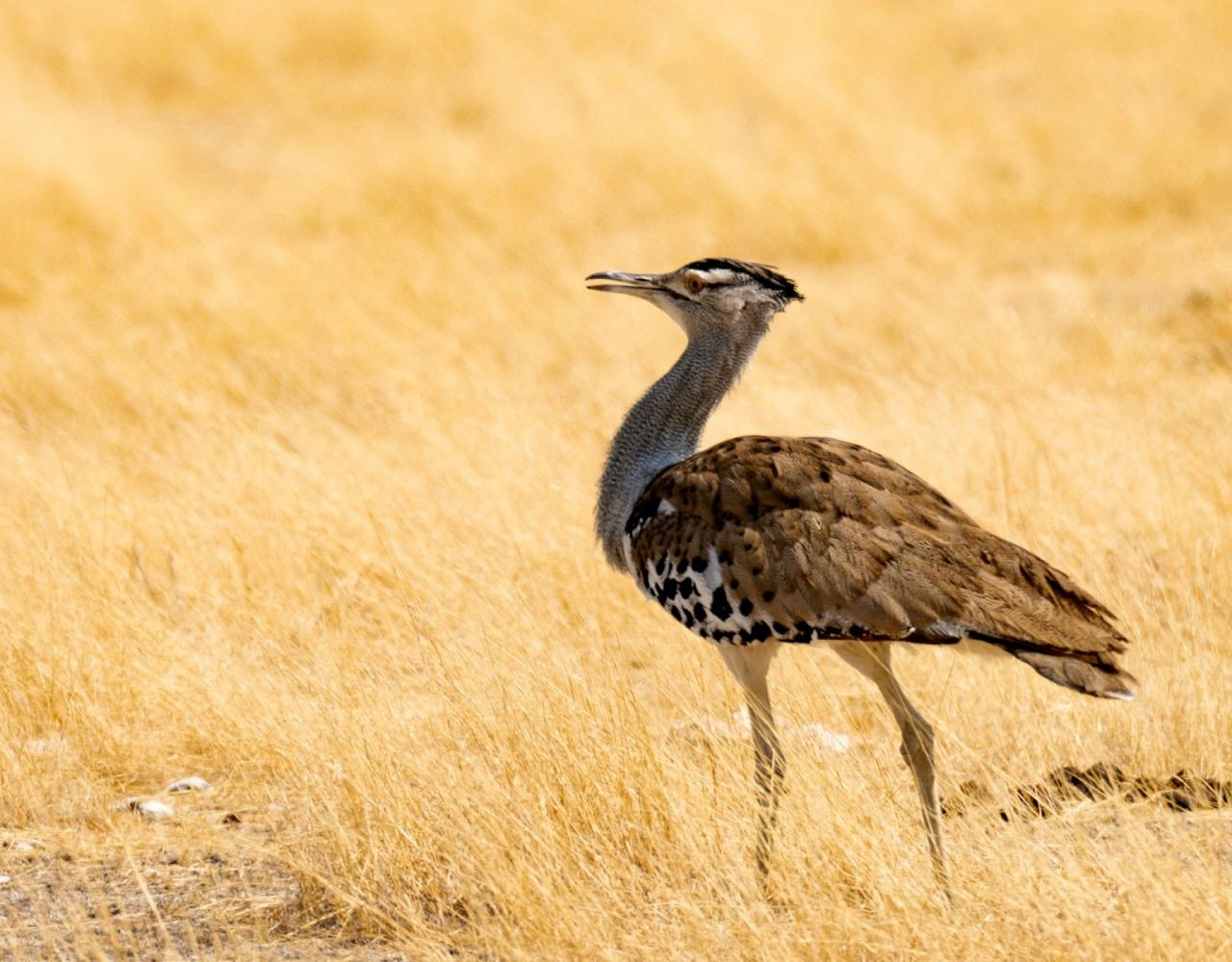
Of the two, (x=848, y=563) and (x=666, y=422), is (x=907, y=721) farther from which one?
(x=666, y=422)

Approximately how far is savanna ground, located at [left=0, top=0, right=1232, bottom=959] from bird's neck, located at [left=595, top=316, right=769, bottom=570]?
0.35 m

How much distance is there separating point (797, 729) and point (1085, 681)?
2.95 feet

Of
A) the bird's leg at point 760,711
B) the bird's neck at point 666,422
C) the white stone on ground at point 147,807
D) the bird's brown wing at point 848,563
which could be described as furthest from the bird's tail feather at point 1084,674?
the white stone on ground at point 147,807

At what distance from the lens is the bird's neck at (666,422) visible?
419 cm

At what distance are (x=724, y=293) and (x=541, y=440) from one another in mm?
2393

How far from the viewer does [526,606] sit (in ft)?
16.5

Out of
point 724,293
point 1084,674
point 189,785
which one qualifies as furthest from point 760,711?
point 189,785

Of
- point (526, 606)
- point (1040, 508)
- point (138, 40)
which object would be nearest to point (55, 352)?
point (526, 606)

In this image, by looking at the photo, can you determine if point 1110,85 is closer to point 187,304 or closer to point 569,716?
point 187,304

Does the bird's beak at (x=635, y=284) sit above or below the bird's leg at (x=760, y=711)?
above

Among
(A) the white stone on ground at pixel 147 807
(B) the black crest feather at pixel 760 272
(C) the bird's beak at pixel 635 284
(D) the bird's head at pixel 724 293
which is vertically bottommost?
(A) the white stone on ground at pixel 147 807

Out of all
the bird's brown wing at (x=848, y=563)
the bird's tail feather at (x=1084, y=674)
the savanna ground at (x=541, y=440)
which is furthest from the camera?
the savanna ground at (x=541, y=440)

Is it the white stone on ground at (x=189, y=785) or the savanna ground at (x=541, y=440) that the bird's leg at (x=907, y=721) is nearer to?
the savanna ground at (x=541, y=440)

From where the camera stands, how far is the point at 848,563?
3.62m
